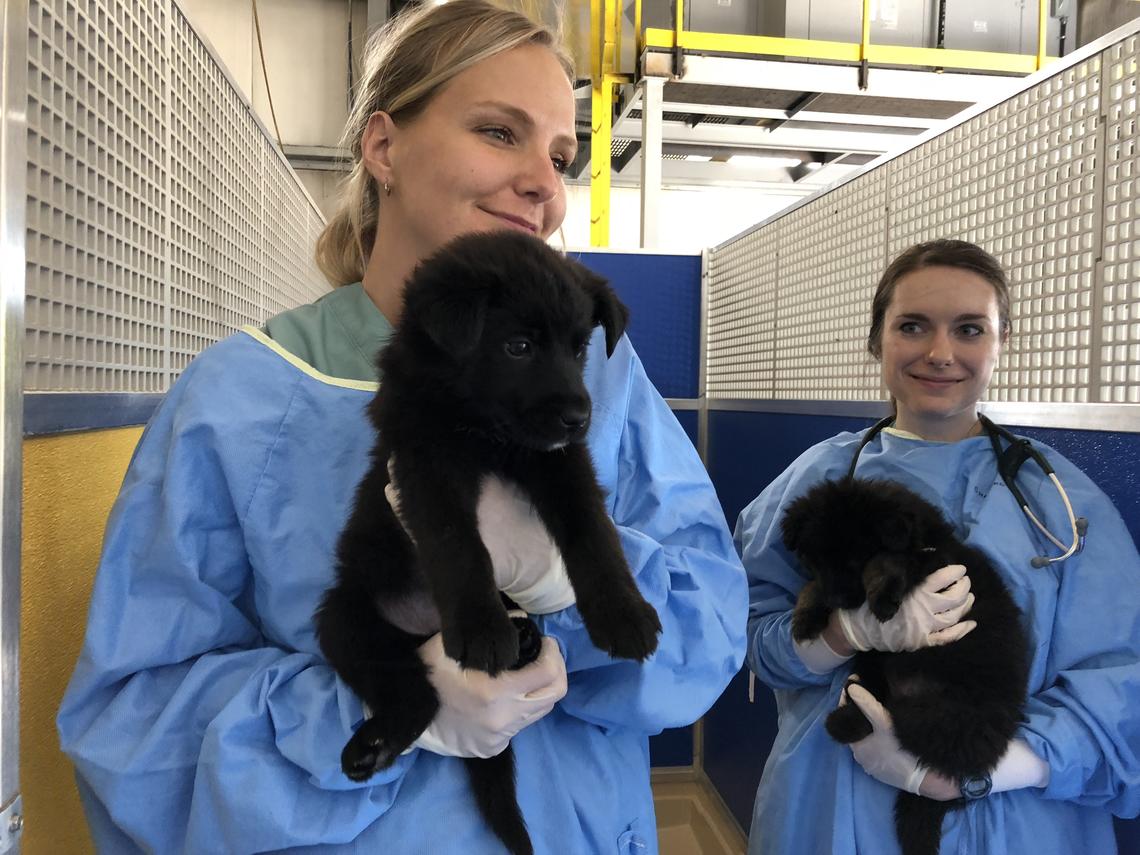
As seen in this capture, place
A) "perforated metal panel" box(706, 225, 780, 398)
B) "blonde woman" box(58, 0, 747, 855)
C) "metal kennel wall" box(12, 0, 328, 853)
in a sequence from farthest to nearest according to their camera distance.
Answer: "perforated metal panel" box(706, 225, 780, 398), "blonde woman" box(58, 0, 747, 855), "metal kennel wall" box(12, 0, 328, 853)

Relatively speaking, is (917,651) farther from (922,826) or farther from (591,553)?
(591,553)

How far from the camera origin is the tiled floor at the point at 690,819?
10.3ft

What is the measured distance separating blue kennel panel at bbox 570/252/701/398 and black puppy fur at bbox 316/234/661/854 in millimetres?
2395

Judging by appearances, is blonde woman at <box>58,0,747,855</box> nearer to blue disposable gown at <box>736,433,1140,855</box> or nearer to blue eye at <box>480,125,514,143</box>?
blue eye at <box>480,125,514,143</box>

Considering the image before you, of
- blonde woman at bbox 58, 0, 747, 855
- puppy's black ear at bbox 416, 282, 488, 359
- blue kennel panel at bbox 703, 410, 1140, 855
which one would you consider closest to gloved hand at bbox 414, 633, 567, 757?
blonde woman at bbox 58, 0, 747, 855

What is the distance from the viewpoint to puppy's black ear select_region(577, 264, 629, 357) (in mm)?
1065

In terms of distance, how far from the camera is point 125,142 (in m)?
1.40

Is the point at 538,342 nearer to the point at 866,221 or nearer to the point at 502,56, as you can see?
the point at 502,56

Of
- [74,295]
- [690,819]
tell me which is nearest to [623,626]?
[74,295]

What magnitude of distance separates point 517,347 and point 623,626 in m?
0.38

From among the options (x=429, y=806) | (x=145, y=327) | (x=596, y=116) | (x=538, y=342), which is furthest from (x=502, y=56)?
(x=596, y=116)

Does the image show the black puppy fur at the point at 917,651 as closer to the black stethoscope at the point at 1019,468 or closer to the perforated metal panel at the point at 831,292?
the black stethoscope at the point at 1019,468

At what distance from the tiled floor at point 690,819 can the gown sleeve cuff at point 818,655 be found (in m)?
1.80

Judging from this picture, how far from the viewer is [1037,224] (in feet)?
5.52
